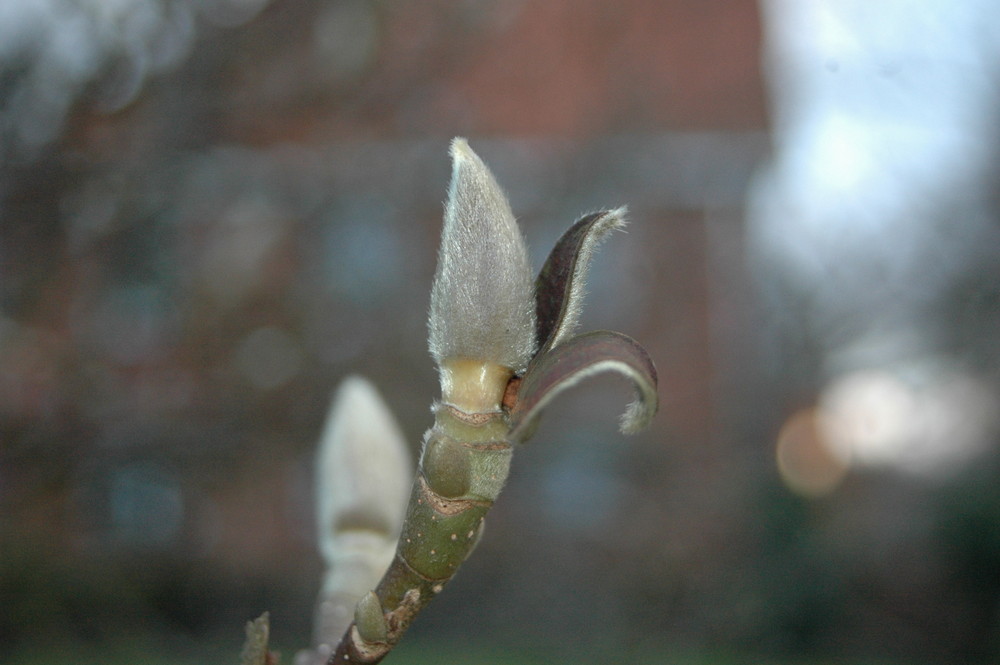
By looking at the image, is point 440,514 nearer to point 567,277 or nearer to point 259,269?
point 567,277

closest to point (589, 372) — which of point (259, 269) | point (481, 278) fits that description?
point (481, 278)

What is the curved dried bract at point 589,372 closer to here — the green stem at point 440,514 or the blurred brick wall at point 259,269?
the green stem at point 440,514

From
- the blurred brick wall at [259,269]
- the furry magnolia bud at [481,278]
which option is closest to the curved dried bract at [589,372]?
the furry magnolia bud at [481,278]

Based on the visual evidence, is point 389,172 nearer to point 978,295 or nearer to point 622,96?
point 622,96

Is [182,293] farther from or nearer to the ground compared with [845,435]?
farther from the ground

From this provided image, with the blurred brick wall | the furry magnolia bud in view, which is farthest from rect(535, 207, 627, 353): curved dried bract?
the blurred brick wall

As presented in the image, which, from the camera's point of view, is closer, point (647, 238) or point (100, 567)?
point (100, 567)

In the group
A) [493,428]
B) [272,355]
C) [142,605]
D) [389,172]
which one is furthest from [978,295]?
[493,428]

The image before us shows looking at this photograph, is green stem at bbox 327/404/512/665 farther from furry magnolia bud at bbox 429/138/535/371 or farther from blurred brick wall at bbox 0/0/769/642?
blurred brick wall at bbox 0/0/769/642
